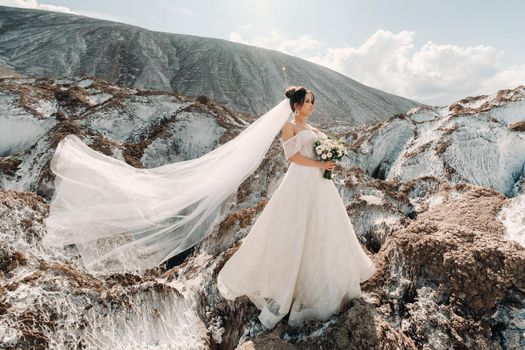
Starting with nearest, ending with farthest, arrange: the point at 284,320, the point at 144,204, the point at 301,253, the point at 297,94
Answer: the point at 284,320 < the point at 301,253 < the point at 297,94 < the point at 144,204

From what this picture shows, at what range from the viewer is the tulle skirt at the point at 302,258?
12.8 ft

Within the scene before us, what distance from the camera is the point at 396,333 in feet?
11.2

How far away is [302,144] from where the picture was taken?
4.21 metres

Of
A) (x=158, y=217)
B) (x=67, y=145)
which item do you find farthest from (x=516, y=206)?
(x=67, y=145)

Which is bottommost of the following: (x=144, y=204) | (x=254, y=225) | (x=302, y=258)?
(x=144, y=204)

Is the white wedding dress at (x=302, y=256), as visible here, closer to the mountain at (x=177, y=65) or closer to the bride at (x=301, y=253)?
the bride at (x=301, y=253)

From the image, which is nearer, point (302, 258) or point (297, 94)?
point (302, 258)

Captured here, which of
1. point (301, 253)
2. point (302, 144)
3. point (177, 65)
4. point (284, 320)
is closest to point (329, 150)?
point (302, 144)

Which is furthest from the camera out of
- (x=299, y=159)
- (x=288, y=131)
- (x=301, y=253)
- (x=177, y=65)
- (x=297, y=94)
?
(x=177, y=65)

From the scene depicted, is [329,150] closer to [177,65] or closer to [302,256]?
[302,256]

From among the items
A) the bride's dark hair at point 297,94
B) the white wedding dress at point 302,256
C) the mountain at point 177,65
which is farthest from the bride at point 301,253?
the mountain at point 177,65

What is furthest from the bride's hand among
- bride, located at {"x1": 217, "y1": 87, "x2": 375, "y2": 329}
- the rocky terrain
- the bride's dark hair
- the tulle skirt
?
the rocky terrain

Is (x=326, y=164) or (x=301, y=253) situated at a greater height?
(x=326, y=164)

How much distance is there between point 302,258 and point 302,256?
0.03 m
